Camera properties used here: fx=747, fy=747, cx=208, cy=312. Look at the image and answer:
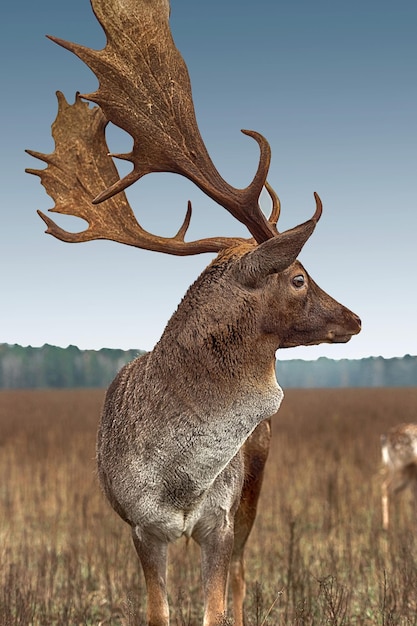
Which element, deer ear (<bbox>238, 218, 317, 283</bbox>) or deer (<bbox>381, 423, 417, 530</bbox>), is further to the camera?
deer (<bbox>381, 423, 417, 530</bbox>)

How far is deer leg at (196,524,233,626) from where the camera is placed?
3312 millimetres

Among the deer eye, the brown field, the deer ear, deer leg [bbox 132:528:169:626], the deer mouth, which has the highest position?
the deer ear

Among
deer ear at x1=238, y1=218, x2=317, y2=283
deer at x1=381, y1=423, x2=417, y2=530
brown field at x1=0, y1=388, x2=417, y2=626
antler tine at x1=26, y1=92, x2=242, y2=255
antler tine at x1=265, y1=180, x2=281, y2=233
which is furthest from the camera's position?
deer at x1=381, y1=423, x2=417, y2=530

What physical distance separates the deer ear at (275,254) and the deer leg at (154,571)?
1257 millimetres

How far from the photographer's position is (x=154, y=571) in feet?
11.1

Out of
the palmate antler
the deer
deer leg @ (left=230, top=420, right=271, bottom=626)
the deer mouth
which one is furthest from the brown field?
the palmate antler

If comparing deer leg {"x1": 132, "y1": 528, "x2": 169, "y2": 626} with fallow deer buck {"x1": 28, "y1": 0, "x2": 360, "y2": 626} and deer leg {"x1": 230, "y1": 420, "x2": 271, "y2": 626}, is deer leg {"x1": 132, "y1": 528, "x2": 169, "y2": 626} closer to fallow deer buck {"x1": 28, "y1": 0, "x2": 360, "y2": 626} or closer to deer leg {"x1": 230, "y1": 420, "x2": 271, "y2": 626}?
fallow deer buck {"x1": 28, "y1": 0, "x2": 360, "y2": 626}

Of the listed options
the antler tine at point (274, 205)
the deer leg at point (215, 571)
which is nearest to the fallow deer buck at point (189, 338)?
the deer leg at point (215, 571)

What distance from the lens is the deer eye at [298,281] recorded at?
128 inches

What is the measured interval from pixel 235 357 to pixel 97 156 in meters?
1.78

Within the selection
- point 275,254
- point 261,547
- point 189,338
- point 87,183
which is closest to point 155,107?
point 87,183

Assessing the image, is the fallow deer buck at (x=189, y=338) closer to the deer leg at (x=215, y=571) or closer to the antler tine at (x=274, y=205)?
the deer leg at (x=215, y=571)

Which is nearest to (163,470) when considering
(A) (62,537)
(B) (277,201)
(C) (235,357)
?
(C) (235,357)

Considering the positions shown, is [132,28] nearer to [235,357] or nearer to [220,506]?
[235,357]
